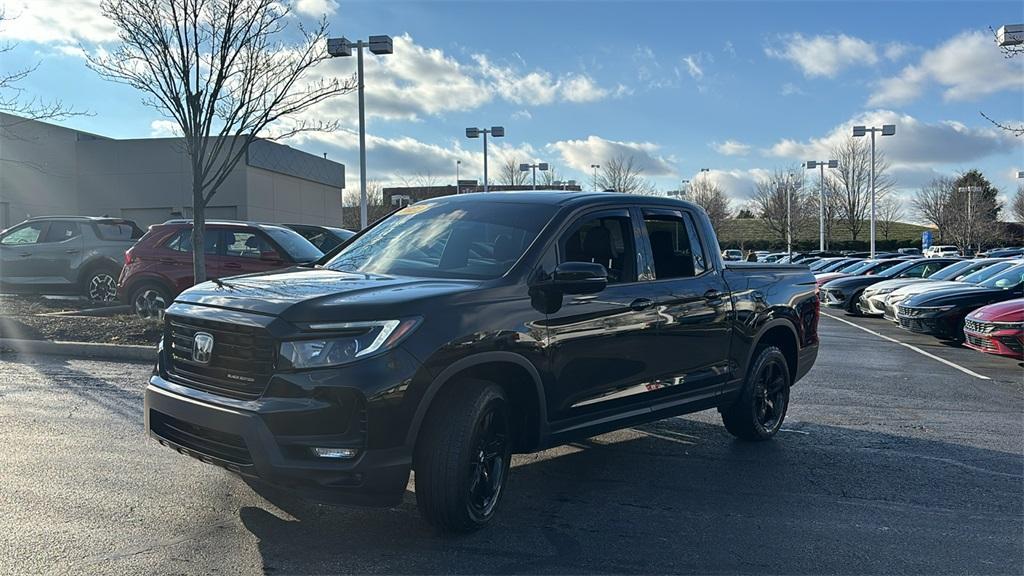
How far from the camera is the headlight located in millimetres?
3578

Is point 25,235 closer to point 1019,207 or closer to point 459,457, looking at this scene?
point 459,457

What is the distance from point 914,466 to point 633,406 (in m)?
2.36

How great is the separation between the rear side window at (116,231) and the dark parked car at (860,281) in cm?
1615

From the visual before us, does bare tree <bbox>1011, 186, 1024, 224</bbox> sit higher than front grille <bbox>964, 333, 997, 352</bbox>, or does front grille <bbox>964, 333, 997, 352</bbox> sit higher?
bare tree <bbox>1011, 186, 1024, 224</bbox>

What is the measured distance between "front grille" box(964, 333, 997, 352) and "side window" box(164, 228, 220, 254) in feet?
35.9

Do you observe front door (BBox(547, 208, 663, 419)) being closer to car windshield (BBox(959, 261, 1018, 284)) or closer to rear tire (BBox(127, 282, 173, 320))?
rear tire (BBox(127, 282, 173, 320))

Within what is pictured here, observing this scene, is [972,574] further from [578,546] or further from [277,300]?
[277,300]

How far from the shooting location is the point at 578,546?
403cm

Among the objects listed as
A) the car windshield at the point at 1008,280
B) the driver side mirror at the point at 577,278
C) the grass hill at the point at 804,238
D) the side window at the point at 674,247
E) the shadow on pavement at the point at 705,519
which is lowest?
the shadow on pavement at the point at 705,519

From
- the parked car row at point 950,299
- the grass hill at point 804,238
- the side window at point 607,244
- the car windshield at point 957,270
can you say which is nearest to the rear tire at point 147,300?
the side window at point 607,244

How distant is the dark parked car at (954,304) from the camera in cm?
1297

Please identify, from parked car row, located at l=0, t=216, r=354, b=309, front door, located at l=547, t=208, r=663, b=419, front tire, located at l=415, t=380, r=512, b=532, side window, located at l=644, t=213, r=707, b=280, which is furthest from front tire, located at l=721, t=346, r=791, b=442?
parked car row, located at l=0, t=216, r=354, b=309

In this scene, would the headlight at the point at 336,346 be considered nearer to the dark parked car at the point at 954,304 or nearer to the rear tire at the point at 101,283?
the rear tire at the point at 101,283

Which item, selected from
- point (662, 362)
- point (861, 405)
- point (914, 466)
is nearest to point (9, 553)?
point (662, 362)
